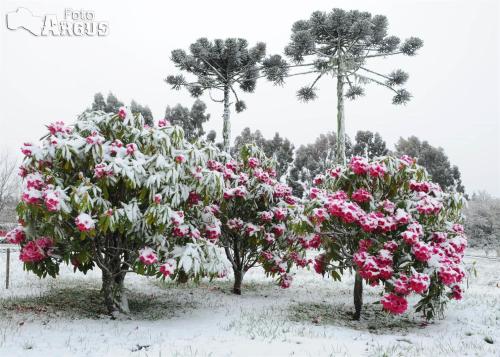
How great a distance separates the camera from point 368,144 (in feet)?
139

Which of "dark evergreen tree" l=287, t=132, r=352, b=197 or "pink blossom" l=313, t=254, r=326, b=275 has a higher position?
"dark evergreen tree" l=287, t=132, r=352, b=197

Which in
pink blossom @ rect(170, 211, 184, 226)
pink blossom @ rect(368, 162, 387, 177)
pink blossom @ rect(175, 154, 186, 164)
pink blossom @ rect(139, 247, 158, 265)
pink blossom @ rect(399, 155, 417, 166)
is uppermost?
pink blossom @ rect(399, 155, 417, 166)

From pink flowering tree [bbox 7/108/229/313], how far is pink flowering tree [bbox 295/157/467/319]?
2.07m

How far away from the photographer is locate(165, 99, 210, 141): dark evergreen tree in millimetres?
32031

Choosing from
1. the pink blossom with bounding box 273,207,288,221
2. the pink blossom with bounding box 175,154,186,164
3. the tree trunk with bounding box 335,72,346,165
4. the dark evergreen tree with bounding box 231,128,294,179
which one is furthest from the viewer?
the dark evergreen tree with bounding box 231,128,294,179

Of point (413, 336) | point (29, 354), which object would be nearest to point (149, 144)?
point (29, 354)

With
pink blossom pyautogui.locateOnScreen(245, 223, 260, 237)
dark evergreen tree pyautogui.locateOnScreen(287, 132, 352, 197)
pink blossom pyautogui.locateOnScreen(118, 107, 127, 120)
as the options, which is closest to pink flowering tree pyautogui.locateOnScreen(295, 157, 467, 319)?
pink blossom pyautogui.locateOnScreen(245, 223, 260, 237)

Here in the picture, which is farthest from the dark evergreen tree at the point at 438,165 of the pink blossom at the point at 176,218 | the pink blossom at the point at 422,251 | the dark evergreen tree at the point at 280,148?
the pink blossom at the point at 176,218

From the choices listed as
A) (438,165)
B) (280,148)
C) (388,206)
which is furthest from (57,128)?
(438,165)

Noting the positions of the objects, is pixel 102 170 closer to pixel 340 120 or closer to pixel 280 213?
pixel 280 213

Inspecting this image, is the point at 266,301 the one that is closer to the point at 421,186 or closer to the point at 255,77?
the point at 421,186

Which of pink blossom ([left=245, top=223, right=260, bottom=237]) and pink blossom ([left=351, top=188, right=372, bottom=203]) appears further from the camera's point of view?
pink blossom ([left=245, top=223, right=260, bottom=237])

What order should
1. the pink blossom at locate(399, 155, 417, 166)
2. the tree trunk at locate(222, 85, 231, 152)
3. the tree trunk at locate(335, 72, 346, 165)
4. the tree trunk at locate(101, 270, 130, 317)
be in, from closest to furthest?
the pink blossom at locate(399, 155, 417, 166)
the tree trunk at locate(101, 270, 130, 317)
the tree trunk at locate(335, 72, 346, 165)
the tree trunk at locate(222, 85, 231, 152)

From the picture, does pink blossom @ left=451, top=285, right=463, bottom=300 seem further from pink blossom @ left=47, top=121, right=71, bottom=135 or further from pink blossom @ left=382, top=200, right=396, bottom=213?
pink blossom @ left=47, top=121, right=71, bottom=135
